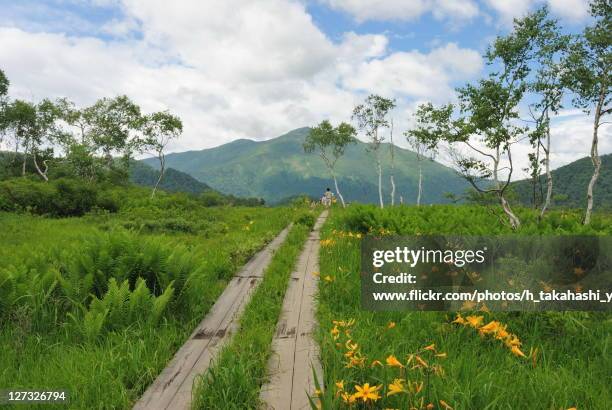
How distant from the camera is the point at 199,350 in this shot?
3434 millimetres

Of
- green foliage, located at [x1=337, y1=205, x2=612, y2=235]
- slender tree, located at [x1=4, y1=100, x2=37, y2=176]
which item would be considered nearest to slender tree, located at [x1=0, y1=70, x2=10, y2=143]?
slender tree, located at [x1=4, y1=100, x2=37, y2=176]

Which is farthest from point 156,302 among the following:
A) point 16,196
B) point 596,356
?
point 16,196

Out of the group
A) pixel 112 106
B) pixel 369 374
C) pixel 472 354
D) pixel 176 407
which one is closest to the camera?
pixel 176 407

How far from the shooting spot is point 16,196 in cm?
1582

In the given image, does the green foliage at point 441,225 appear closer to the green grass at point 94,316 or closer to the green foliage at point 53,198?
the green grass at point 94,316

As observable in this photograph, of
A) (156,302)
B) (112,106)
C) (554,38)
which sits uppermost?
(112,106)

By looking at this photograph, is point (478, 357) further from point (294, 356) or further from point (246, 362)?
point (246, 362)

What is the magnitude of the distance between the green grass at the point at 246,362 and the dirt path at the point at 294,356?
0.28ft

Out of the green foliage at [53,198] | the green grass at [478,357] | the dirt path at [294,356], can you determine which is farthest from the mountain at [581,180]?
the dirt path at [294,356]

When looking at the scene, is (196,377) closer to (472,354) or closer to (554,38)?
(472,354)

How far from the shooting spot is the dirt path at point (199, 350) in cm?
262

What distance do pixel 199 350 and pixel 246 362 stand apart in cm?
70

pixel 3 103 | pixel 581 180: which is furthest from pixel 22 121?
pixel 581 180

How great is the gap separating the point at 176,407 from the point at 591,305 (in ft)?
15.1
